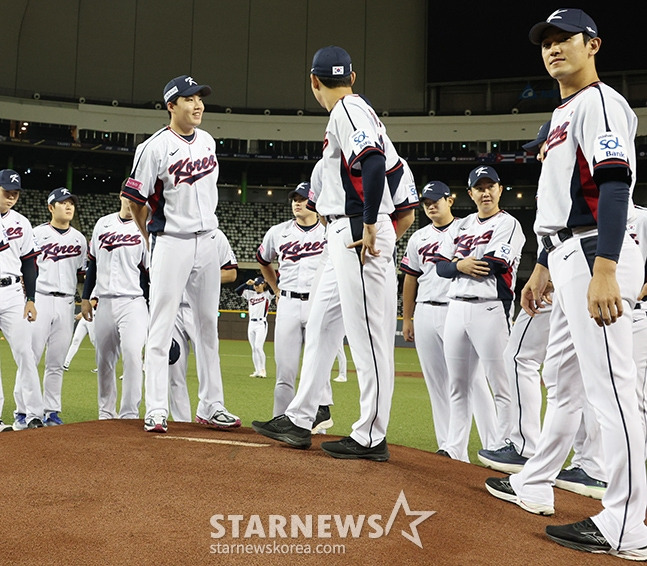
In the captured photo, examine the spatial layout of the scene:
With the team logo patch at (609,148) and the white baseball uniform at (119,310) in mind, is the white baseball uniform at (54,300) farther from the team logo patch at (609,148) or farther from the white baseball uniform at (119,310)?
the team logo patch at (609,148)

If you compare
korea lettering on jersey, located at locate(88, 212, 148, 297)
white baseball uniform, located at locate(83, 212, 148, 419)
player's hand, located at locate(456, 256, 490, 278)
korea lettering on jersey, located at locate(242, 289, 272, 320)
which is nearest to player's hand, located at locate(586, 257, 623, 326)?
player's hand, located at locate(456, 256, 490, 278)

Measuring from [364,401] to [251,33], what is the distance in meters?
32.1

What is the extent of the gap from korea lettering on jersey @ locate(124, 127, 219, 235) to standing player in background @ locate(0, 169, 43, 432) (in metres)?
2.30

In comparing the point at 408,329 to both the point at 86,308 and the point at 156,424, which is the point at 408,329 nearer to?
the point at 156,424

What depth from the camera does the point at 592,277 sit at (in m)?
2.66

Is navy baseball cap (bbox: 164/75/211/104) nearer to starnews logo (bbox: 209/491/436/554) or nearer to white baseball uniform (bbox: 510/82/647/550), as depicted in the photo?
white baseball uniform (bbox: 510/82/647/550)

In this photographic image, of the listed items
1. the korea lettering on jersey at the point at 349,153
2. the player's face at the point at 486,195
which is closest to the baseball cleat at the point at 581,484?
the korea lettering on jersey at the point at 349,153

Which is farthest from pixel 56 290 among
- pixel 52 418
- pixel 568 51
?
pixel 568 51

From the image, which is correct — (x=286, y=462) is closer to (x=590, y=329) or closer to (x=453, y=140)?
(x=590, y=329)

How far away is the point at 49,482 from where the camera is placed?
2908 mm

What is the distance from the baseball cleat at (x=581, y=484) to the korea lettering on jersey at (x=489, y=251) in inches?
56.1

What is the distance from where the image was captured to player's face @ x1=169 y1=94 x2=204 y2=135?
450 centimetres

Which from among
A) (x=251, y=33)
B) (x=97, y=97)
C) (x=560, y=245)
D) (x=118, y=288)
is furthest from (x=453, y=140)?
(x=560, y=245)

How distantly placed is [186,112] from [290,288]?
2.24m
